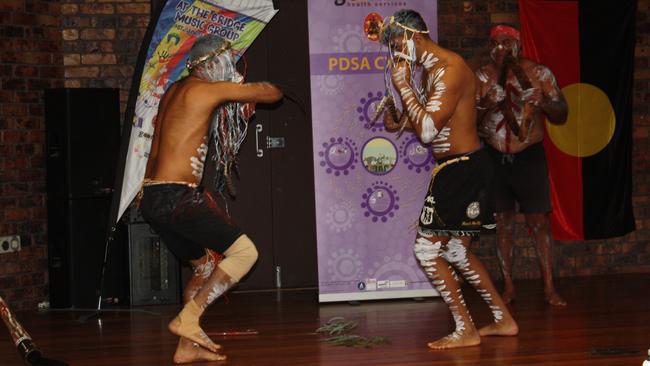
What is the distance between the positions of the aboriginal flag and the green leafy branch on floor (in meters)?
2.54

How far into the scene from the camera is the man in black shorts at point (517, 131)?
6.14 meters

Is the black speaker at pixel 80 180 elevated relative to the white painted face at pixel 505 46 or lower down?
lower down

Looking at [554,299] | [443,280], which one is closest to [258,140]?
[554,299]

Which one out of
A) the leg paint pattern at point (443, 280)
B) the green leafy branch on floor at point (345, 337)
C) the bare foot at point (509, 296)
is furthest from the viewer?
the bare foot at point (509, 296)

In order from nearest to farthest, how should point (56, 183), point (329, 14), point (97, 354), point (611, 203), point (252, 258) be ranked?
point (252, 258), point (97, 354), point (329, 14), point (56, 183), point (611, 203)

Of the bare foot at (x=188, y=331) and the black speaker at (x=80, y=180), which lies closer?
the bare foot at (x=188, y=331)

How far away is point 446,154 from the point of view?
4898 millimetres

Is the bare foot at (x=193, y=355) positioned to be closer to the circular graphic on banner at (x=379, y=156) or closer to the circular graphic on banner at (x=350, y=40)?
the circular graphic on banner at (x=379, y=156)

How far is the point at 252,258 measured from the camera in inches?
183

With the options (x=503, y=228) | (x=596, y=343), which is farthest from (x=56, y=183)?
(x=596, y=343)

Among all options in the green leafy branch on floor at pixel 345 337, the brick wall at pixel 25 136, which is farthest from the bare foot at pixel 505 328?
the brick wall at pixel 25 136

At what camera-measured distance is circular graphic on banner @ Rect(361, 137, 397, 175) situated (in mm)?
6438

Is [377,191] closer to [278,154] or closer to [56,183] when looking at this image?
[278,154]

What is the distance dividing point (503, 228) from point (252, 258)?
2356 millimetres
